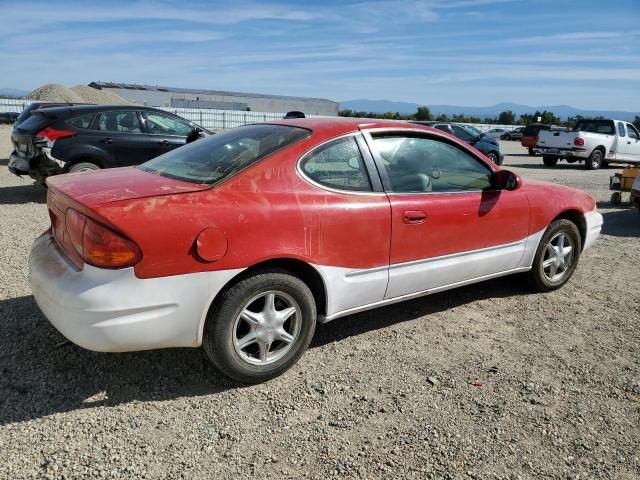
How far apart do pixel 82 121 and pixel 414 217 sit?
22.4 ft

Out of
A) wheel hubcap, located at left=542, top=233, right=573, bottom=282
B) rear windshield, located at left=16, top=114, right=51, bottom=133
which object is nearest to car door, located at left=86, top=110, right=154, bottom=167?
rear windshield, located at left=16, top=114, right=51, bottom=133

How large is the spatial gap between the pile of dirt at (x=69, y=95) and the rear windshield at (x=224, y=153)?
35784mm

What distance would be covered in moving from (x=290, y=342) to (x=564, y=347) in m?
2.07

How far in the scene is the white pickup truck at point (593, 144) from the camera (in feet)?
59.2

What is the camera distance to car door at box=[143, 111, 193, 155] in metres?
9.10

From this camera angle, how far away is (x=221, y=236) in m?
2.87

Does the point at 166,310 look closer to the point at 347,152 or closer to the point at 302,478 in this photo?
the point at 302,478

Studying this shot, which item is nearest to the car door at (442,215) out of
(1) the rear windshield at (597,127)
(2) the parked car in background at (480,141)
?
(2) the parked car in background at (480,141)

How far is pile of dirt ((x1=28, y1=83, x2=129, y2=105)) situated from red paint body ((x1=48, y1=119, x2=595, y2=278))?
36472 millimetres

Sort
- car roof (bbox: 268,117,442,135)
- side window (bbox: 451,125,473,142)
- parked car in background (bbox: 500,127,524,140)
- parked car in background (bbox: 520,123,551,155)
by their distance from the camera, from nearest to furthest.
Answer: car roof (bbox: 268,117,442,135), side window (bbox: 451,125,473,142), parked car in background (bbox: 520,123,551,155), parked car in background (bbox: 500,127,524,140)

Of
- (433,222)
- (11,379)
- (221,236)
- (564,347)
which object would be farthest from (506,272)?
(11,379)

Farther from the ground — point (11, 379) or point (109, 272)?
point (109, 272)

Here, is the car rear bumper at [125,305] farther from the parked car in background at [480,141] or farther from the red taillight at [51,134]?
the parked car in background at [480,141]

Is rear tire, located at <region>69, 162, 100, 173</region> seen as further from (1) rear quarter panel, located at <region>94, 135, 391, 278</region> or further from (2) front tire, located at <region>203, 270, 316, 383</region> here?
(2) front tire, located at <region>203, 270, 316, 383</region>
